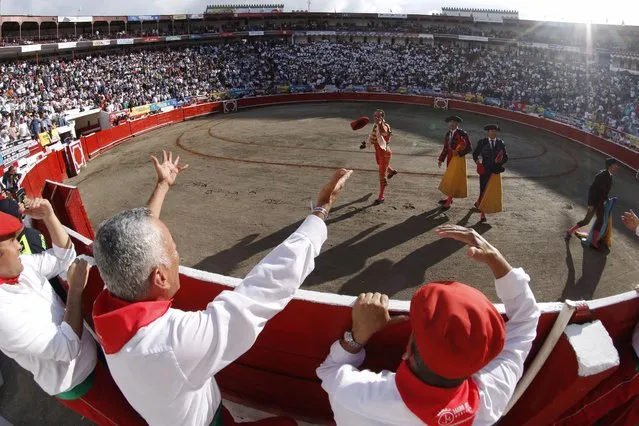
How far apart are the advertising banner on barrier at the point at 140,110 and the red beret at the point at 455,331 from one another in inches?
912

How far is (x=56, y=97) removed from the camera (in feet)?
71.3

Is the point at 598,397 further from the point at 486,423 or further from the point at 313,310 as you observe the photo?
the point at 313,310

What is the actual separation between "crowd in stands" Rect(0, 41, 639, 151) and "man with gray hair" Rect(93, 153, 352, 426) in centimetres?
1762

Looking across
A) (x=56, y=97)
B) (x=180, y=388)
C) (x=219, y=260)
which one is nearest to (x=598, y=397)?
(x=180, y=388)

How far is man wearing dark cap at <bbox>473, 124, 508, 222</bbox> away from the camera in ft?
27.8

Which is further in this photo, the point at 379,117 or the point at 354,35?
the point at 354,35

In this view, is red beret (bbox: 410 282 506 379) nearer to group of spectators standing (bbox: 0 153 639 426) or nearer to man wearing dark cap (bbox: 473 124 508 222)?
group of spectators standing (bbox: 0 153 639 426)

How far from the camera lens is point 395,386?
1630 millimetres

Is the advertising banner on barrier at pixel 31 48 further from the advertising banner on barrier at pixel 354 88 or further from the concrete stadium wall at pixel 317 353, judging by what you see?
the concrete stadium wall at pixel 317 353

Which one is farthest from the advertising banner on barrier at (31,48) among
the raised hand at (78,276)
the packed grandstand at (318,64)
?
the raised hand at (78,276)

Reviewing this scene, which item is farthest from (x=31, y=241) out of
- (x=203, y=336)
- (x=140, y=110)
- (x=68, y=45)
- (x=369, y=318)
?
(x=68, y=45)

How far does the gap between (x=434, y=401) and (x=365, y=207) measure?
8.35 metres

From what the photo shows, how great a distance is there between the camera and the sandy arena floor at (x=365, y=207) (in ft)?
23.4

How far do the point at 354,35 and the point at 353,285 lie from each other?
40650mm
